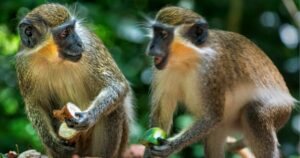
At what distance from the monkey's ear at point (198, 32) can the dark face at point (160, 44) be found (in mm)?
212

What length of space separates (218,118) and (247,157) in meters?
1.37

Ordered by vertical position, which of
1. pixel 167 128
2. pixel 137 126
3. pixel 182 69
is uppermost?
pixel 182 69

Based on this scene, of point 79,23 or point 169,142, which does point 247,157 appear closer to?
point 169,142

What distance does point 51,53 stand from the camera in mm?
7531

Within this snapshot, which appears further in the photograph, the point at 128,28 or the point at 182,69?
the point at 128,28

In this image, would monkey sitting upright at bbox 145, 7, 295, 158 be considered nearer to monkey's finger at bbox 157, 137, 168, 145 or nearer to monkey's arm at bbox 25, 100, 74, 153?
monkey's finger at bbox 157, 137, 168, 145

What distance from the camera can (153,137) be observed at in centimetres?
751

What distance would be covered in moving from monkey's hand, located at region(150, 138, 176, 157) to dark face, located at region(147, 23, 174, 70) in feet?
2.25

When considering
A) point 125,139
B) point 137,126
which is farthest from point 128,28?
point 125,139

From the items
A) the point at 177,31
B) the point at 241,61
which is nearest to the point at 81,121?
the point at 177,31

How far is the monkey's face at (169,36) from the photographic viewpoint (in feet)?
24.2

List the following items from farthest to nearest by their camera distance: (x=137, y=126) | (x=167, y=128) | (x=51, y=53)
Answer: (x=137, y=126) → (x=167, y=128) → (x=51, y=53)

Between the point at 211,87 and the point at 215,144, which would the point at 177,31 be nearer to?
the point at 211,87

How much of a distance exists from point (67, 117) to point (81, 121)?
0.16m
